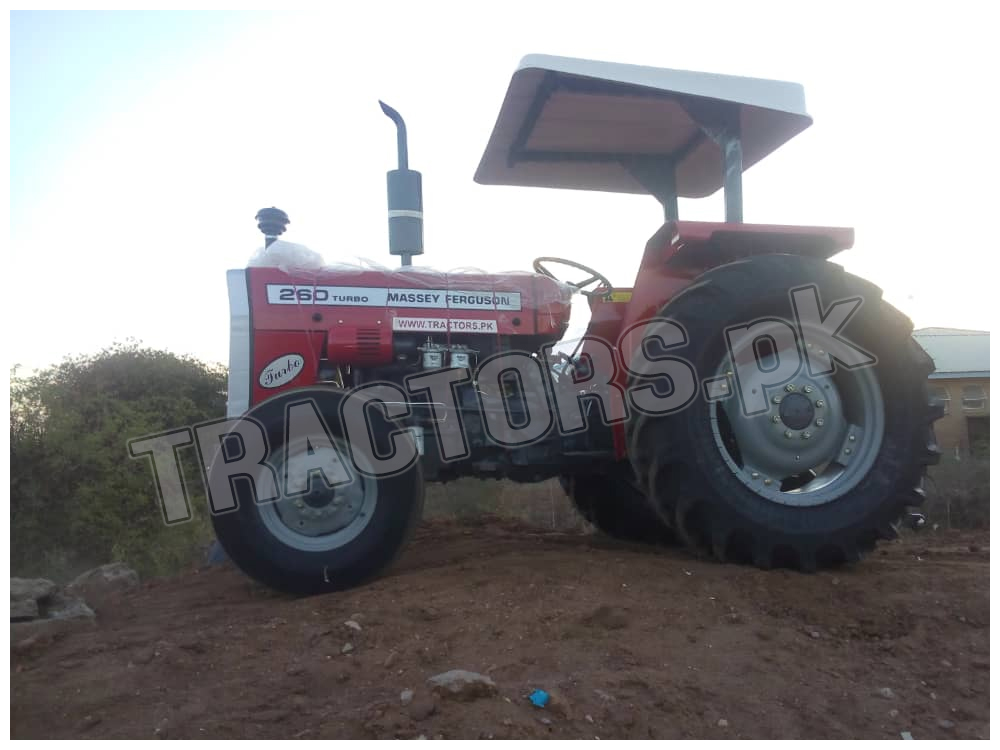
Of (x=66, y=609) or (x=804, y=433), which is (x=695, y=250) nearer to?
(x=804, y=433)

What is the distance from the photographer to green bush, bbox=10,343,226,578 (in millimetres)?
6078

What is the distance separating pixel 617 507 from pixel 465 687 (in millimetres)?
2680

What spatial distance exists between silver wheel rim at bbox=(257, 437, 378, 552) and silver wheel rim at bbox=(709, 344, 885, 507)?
162cm

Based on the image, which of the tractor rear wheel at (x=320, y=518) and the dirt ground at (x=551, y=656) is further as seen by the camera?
the tractor rear wheel at (x=320, y=518)

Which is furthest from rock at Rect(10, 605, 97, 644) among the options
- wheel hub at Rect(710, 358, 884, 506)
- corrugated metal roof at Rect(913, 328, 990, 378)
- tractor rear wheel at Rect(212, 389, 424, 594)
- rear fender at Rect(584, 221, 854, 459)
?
corrugated metal roof at Rect(913, 328, 990, 378)

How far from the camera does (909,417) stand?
3.32m

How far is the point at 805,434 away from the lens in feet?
10.8

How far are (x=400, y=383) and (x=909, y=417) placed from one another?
7.94 ft

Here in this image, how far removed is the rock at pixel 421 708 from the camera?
1.81 meters

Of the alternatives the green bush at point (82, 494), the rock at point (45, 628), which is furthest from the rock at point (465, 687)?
the green bush at point (82, 494)

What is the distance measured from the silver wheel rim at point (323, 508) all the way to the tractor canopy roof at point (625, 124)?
2005mm

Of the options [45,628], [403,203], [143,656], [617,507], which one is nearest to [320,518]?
[143,656]

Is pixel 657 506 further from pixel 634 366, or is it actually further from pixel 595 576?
pixel 634 366

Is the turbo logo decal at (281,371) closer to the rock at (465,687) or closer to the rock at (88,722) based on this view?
the rock at (88,722)
